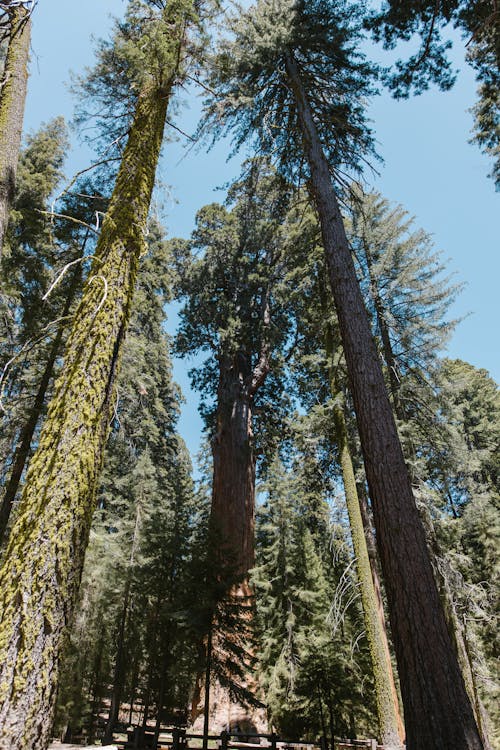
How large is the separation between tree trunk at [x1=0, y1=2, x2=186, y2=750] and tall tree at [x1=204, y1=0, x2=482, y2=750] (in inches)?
97.0

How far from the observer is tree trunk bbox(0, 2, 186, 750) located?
2.32m

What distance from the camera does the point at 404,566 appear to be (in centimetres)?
352

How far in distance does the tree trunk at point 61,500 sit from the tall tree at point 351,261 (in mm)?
2464

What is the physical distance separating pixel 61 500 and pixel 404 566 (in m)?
2.77

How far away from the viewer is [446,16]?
729 cm

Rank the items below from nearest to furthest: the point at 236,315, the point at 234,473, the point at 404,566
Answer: the point at 404,566 → the point at 234,473 → the point at 236,315

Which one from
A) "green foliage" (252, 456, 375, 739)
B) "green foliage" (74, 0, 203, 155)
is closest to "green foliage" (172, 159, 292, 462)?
"green foliage" (252, 456, 375, 739)

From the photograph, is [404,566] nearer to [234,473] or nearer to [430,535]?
[430,535]

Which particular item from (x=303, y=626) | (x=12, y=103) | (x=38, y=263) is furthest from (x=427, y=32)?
(x=303, y=626)

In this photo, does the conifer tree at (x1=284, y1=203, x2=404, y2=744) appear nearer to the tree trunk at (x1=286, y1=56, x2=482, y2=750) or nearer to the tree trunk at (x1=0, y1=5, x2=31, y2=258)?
the tree trunk at (x1=286, y1=56, x2=482, y2=750)

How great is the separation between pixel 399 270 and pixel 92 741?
17772 millimetres

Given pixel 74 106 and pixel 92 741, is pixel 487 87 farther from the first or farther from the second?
pixel 92 741

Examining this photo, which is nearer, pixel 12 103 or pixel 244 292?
→ pixel 12 103

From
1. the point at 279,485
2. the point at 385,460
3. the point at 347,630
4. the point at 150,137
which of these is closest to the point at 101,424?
the point at 385,460
